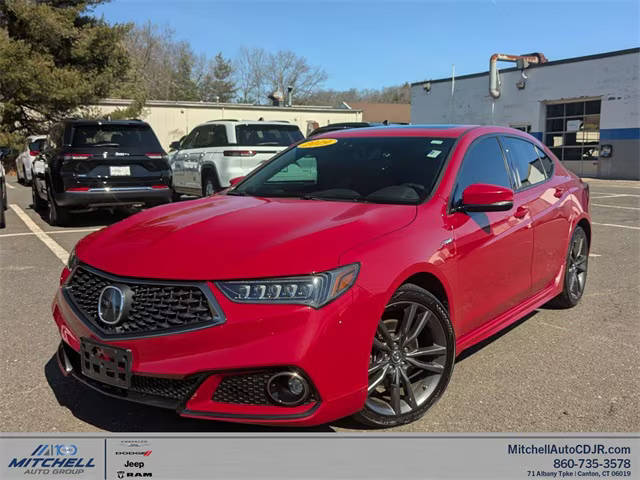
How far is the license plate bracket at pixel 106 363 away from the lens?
259cm

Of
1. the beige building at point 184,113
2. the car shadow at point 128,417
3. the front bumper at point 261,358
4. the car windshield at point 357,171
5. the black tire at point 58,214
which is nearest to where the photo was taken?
the front bumper at point 261,358

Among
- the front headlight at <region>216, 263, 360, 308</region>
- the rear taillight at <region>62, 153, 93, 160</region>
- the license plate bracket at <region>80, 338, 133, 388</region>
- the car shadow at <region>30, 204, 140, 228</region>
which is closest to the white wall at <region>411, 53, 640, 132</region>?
the car shadow at <region>30, 204, 140, 228</region>

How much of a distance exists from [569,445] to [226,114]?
3200 centimetres

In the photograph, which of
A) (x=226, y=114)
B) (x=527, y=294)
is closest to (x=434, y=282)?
(x=527, y=294)

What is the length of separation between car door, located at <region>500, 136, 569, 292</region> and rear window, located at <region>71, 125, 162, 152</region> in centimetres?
668

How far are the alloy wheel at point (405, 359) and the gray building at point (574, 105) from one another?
2468 cm

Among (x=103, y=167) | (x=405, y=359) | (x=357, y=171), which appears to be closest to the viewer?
(x=405, y=359)

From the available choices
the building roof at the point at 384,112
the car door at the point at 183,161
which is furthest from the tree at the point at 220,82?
the car door at the point at 183,161

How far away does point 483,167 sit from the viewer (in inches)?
153

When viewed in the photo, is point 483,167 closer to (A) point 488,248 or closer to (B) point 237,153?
(A) point 488,248

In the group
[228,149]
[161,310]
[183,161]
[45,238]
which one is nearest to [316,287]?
[161,310]

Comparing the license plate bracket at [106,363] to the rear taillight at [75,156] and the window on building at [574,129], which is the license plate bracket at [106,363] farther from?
the window on building at [574,129]

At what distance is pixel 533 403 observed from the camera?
3.27 metres

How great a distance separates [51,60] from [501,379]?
2819 centimetres
